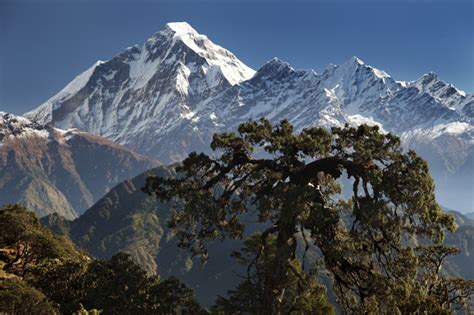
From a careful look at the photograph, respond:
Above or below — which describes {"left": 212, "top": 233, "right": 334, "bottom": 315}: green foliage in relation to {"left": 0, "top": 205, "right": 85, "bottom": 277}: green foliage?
below

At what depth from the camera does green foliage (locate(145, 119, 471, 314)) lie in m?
28.9

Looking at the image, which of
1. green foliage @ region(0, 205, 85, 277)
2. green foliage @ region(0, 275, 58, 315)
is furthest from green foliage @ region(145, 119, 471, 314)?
green foliage @ region(0, 205, 85, 277)

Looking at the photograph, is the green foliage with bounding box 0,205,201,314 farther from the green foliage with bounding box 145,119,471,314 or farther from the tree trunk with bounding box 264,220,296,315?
the tree trunk with bounding box 264,220,296,315

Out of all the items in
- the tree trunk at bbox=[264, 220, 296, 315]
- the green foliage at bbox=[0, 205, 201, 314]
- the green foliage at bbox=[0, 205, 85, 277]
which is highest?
the green foliage at bbox=[0, 205, 85, 277]

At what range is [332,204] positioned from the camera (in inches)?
1299

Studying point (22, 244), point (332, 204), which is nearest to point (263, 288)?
point (332, 204)

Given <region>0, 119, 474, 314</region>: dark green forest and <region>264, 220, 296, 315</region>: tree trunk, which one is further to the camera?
<region>264, 220, 296, 315</region>: tree trunk

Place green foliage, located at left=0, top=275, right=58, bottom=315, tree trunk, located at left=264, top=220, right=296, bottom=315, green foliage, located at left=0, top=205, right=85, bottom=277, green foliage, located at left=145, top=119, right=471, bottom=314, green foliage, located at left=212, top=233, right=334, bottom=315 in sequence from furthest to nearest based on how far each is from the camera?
green foliage, located at left=0, top=205, right=85, bottom=277 < green foliage, located at left=0, top=275, right=58, bottom=315 < green foliage, located at left=212, top=233, right=334, bottom=315 < tree trunk, located at left=264, top=220, right=296, bottom=315 < green foliage, located at left=145, top=119, right=471, bottom=314

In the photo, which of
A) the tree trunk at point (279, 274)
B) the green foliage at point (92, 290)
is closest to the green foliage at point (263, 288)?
the tree trunk at point (279, 274)

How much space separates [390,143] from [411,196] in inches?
137

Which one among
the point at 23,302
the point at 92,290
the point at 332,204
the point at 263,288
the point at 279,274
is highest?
the point at 332,204

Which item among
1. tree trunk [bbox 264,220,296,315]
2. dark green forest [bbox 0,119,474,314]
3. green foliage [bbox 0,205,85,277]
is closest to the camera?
dark green forest [bbox 0,119,474,314]

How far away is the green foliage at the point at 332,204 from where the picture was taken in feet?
94.7

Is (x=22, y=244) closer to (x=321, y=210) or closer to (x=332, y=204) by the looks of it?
(x=332, y=204)
